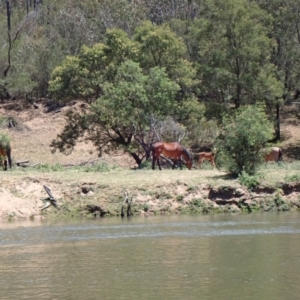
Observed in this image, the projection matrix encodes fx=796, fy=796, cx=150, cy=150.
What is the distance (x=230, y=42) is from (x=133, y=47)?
814cm

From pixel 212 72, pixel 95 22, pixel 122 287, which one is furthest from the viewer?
pixel 95 22

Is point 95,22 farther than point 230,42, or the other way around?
point 95,22

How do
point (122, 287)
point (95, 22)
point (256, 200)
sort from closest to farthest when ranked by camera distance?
point (122, 287), point (256, 200), point (95, 22)

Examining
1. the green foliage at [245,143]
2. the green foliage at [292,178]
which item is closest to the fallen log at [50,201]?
the green foliage at [245,143]

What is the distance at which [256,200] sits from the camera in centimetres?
3127

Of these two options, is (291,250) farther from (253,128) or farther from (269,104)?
(269,104)

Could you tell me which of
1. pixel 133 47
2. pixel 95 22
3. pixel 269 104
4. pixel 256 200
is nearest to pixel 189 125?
pixel 133 47

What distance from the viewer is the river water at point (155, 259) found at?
651 inches

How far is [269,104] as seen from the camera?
56.2 meters

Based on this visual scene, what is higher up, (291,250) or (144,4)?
(144,4)

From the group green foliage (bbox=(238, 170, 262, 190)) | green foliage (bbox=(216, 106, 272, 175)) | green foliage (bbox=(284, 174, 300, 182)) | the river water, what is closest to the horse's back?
green foliage (bbox=(216, 106, 272, 175))

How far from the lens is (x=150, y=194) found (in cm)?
3195

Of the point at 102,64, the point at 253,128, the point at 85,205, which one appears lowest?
the point at 85,205

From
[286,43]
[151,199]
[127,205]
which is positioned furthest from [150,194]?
[286,43]
